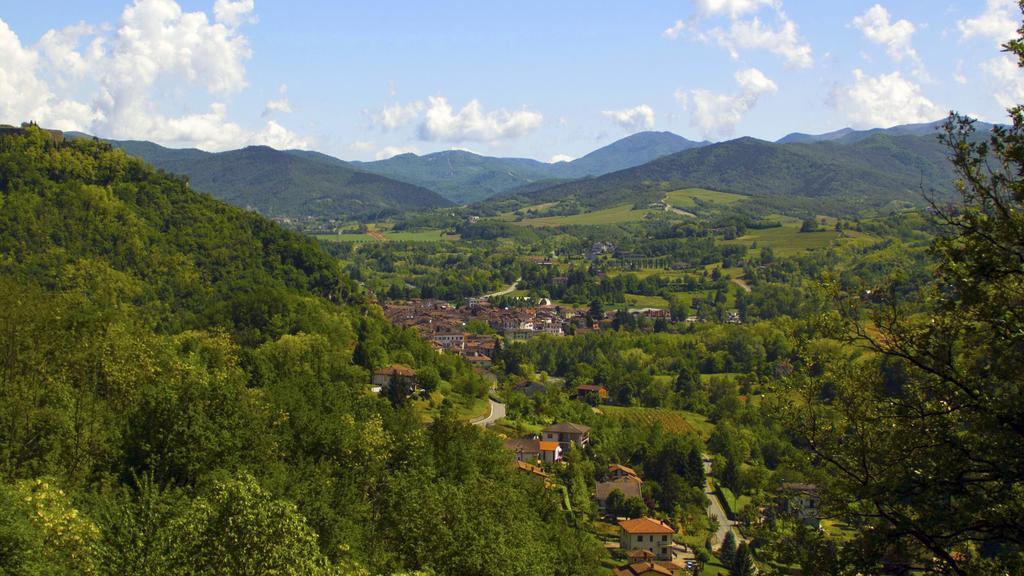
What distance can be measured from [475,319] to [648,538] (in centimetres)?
7832

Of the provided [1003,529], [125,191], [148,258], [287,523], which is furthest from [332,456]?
[125,191]

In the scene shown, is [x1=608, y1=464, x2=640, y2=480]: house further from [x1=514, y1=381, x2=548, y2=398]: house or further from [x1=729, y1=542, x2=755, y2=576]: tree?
[x1=729, y1=542, x2=755, y2=576]: tree

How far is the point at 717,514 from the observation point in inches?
2094

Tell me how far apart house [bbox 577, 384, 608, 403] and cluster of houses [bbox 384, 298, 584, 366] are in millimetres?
12954

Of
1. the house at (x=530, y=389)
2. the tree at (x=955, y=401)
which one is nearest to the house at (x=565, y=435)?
the house at (x=530, y=389)

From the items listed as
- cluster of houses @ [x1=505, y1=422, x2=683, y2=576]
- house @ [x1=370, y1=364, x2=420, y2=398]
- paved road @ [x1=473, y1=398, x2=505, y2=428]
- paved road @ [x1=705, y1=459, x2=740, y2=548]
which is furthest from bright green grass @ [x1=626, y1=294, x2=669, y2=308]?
house @ [x1=370, y1=364, x2=420, y2=398]

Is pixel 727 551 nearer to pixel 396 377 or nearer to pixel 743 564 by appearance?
pixel 743 564

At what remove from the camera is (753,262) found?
515ft

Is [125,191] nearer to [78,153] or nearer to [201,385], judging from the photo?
[78,153]

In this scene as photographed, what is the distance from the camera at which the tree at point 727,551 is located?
4306 centimetres

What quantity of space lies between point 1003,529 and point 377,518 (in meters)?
20.1

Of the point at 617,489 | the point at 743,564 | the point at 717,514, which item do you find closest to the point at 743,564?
the point at 743,564

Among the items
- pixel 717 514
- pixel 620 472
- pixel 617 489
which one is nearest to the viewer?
pixel 617 489

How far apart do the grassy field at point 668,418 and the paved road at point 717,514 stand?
822 centimetres
